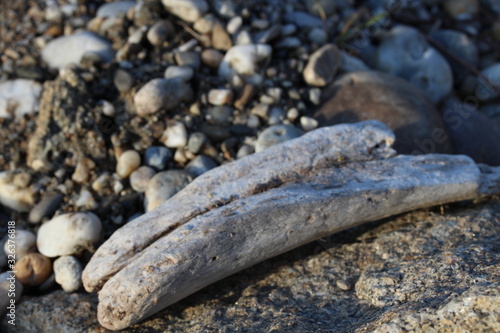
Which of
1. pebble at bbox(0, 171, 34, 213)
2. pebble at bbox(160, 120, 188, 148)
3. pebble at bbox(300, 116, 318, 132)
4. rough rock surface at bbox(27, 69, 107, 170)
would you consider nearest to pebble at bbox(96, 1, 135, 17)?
rough rock surface at bbox(27, 69, 107, 170)

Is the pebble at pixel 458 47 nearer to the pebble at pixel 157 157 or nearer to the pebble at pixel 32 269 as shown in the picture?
the pebble at pixel 157 157

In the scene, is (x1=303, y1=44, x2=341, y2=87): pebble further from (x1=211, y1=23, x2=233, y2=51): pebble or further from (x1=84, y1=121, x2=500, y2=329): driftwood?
(x1=84, y1=121, x2=500, y2=329): driftwood

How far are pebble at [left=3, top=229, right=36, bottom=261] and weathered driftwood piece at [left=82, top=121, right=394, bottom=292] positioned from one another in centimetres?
61

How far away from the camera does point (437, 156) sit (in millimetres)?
2771

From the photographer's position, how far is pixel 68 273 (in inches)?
100

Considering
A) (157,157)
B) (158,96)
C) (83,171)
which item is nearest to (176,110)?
(158,96)

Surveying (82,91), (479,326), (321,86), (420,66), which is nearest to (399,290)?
(479,326)

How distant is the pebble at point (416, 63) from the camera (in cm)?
421

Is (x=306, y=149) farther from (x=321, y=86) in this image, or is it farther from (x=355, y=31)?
(x=355, y=31)

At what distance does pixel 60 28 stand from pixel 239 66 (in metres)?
1.56

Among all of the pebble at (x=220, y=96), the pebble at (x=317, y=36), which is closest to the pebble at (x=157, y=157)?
the pebble at (x=220, y=96)

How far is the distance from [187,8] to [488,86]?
299 centimetres

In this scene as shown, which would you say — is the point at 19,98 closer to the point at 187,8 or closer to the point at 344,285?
the point at 187,8

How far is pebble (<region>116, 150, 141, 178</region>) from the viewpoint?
119 inches
